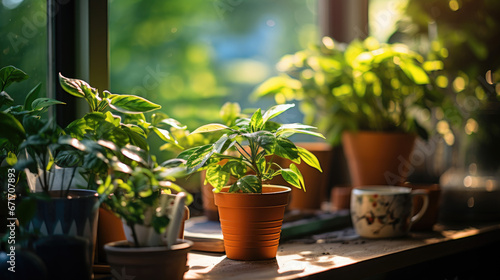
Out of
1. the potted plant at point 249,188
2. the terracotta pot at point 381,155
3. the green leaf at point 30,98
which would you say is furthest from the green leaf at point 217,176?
the terracotta pot at point 381,155

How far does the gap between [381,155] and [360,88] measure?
0.66 feet

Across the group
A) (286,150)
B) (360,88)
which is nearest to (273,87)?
(360,88)

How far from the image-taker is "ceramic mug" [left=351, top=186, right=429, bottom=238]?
123cm

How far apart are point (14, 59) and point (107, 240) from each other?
0.42 meters

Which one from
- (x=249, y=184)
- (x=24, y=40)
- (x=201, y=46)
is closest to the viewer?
(x=249, y=184)

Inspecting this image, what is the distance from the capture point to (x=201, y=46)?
68.9 inches

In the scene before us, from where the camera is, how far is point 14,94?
1.09 m

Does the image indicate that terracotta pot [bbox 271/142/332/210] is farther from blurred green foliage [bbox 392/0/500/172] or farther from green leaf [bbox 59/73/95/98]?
green leaf [bbox 59/73/95/98]

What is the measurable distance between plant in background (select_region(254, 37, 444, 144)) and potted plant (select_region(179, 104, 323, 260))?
52 cm

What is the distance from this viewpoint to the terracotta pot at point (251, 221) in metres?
0.98

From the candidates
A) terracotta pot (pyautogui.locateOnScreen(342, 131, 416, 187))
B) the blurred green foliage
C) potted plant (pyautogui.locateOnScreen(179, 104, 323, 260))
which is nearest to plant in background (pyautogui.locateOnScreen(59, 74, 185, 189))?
potted plant (pyautogui.locateOnScreen(179, 104, 323, 260))

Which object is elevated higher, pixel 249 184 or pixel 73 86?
pixel 73 86

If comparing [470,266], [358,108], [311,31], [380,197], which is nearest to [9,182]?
[380,197]

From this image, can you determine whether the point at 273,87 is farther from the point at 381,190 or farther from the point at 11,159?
the point at 11,159
